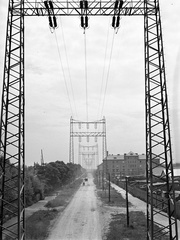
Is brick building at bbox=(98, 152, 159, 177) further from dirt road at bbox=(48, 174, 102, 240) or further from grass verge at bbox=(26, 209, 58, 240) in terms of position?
grass verge at bbox=(26, 209, 58, 240)

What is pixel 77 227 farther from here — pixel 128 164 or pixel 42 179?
pixel 128 164

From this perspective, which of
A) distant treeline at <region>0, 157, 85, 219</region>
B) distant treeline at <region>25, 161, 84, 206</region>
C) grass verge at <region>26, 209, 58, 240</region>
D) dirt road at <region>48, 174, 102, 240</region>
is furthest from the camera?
distant treeline at <region>25, 161, 84, 206</region>

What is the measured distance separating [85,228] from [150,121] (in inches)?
453

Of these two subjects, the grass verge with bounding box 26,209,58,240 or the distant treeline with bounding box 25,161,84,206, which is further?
the distant treeline with bounding box 25,161,84,206

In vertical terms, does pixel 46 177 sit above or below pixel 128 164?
above

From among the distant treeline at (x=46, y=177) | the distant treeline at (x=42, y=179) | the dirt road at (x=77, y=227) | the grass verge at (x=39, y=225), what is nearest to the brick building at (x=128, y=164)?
the distant treeline at (x=42, y=179)

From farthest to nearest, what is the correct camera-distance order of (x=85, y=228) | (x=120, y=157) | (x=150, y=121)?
(x=120, y=157) → (x=85, y=228) → (x=150, y=121)

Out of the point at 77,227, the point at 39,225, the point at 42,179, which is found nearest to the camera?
the point at 39,225

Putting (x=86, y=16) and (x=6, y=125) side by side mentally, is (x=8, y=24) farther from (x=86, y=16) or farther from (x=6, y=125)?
(x=6, y=125)

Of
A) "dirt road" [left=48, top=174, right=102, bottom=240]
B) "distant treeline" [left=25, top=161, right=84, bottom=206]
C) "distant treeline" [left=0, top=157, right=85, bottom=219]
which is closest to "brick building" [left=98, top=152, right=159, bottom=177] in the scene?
"distant treeline" [left=0, top=157, right=85, bottom=219]

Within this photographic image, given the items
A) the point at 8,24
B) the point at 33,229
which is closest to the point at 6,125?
the point at 8,24

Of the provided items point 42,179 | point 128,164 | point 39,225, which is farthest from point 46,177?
point 128,164

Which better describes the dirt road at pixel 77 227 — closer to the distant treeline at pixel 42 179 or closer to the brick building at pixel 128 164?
the distant treeline at pixel 42 179

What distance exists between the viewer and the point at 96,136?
44.8 meters
